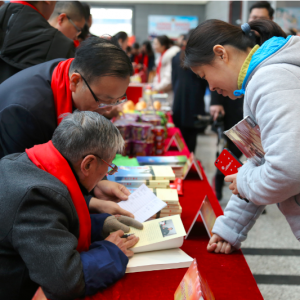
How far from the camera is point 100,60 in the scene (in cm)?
126

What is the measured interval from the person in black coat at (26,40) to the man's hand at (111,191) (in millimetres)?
776

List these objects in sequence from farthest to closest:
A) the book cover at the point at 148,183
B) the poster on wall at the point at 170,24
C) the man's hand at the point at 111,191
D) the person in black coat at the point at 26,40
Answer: the poster on wall at the point at 170,24, the person in black coat at the point at 26,40, the book cover at the point at 148,183, the man's hand at the point at 111,191

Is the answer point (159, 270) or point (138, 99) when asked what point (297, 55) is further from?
point (138, 99)

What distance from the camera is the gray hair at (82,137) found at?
0.98 meters

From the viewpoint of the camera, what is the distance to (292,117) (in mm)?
821

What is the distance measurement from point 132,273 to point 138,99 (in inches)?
132

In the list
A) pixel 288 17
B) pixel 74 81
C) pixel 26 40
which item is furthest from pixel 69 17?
pixel 288 17

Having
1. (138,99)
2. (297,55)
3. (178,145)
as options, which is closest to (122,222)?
(297,55)

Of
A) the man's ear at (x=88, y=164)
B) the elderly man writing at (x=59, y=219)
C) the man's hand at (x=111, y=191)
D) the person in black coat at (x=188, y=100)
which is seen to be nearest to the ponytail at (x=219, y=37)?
the elderly man writing at (x=59, y=219)

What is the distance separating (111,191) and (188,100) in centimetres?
249

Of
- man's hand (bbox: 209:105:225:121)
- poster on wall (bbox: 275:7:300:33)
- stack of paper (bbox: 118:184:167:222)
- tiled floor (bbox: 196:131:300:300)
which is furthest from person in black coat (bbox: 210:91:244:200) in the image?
poster on wall (bbox: 275:7:300:33)

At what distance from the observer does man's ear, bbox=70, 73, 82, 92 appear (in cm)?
130

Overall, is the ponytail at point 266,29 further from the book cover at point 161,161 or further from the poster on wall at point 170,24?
the poster on wall at point 170,24

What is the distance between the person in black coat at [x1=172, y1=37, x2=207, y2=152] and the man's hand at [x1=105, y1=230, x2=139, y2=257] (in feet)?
9.08
